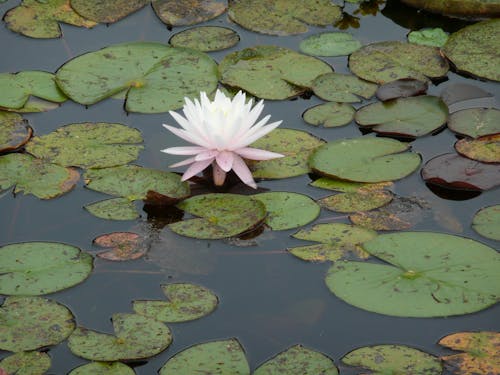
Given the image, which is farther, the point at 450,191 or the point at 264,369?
the point at 450,191

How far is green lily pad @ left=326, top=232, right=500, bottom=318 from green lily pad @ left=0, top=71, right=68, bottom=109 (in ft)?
7.19

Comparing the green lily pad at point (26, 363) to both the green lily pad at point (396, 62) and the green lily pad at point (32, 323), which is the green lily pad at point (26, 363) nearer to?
the green lily pad at point (32, 323)

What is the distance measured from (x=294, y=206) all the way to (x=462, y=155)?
0.99 m

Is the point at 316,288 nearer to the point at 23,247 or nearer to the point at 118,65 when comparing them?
the point at 23,247

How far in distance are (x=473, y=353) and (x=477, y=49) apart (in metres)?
2.59

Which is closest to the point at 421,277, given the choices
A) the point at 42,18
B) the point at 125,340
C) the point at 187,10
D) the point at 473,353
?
the point at 473,353

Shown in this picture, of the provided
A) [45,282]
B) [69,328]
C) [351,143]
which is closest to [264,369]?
[69,328]

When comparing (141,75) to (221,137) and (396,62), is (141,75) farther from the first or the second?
(396,62)

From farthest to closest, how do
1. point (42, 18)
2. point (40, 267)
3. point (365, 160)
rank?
point (42, 18) < point (365, 160) < point (40, 267)

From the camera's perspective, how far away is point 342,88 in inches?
205

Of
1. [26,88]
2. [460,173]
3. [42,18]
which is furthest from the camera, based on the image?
[42,18]

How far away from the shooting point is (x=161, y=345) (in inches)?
140

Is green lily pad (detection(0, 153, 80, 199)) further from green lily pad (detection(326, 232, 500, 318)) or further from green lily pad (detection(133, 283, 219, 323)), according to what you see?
green lily pad (detection(326, 232, 500, 318))

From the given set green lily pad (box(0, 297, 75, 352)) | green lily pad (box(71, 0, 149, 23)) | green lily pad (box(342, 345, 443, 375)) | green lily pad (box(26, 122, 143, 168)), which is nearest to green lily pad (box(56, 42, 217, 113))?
green lily pad (box(26, 122, 143, 168))
